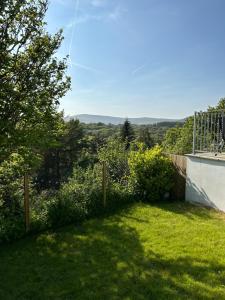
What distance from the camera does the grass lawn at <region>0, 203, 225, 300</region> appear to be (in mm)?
4512

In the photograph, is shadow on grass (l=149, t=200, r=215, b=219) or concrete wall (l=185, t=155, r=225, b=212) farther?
concrete wall (l=185, t=155, r=225, b=212)

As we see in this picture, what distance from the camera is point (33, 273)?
209 inches

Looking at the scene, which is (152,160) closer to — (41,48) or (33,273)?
(41,48)

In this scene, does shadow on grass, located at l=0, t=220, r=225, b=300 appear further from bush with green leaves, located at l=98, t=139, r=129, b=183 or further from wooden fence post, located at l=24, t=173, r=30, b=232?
bush with green leaves, located at l=98, t=139, r=129, b=183

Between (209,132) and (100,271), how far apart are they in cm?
594

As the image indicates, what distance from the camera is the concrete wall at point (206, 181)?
27.2 feet

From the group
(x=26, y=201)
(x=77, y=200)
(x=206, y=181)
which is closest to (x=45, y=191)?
(x=77, y=200)

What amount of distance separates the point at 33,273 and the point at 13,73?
3885 mm

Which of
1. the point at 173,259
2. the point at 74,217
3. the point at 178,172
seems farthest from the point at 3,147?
the point at 178,172

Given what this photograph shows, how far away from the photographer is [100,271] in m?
5.18

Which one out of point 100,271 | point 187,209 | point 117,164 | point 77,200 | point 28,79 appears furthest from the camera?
point 117,164

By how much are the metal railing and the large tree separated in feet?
14.4

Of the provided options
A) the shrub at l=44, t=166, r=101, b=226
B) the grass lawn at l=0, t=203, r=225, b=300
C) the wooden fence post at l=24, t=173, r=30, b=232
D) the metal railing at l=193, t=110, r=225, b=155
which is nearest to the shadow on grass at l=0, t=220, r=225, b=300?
the grass lawn at l=0, t=203, r=225, b=300

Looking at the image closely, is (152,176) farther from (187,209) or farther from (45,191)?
(45,191)
